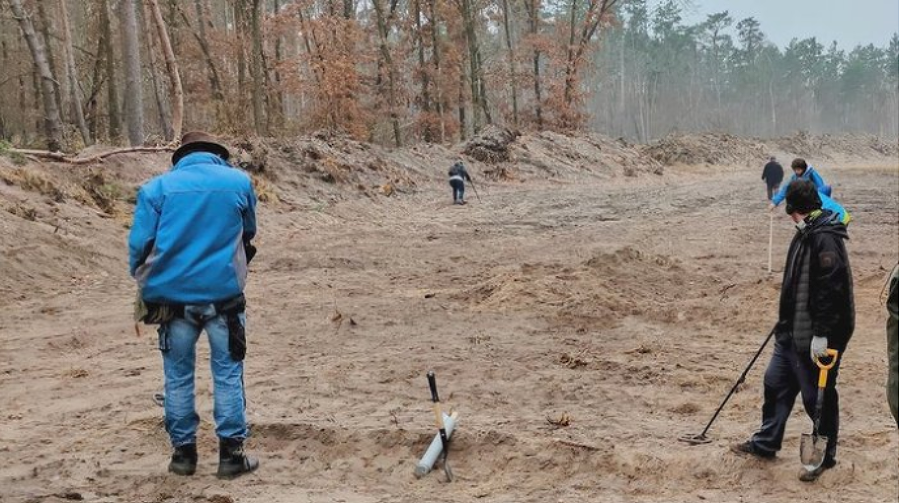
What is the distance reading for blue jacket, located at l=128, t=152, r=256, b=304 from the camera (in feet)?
13.5

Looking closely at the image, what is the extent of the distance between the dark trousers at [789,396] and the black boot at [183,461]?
11.0ft

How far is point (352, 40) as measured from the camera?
30.7 metres

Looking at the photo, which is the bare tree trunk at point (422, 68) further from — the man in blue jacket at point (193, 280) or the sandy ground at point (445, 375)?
the man in blue jacket at point (193, 280)

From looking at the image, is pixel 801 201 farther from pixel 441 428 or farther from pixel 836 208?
pixel 836 208

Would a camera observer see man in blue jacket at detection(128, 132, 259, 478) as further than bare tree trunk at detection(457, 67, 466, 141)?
No

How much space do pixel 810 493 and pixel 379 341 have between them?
446 centimetres

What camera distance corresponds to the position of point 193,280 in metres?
4.12

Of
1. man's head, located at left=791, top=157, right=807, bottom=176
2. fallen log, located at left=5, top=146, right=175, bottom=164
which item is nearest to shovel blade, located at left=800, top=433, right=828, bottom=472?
man's head, located at left=791, top=157, right=807, bottom=176

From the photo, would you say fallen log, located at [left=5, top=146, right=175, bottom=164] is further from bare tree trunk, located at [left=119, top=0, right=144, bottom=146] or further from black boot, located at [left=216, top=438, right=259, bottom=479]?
black boot, located at [left=216, top=438, right=259, bottom=479]

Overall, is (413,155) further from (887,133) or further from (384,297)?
(887,133)

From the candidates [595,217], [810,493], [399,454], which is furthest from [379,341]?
[595,217]

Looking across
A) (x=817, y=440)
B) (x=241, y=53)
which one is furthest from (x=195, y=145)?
(x=241, y=53)

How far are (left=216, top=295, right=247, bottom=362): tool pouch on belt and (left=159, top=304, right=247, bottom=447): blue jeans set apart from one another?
0.08ft

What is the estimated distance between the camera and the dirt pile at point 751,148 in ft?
149
